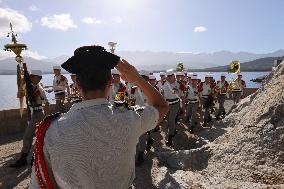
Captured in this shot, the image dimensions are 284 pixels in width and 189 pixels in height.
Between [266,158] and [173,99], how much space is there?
5.27 metres

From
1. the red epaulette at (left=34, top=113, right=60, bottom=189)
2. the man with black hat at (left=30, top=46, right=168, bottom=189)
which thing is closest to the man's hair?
the man with black hat at (left=30, top=46, right=168, bottom=189)

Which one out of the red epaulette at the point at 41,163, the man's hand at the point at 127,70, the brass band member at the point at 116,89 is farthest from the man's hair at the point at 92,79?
the brass band member at the point at 116,89

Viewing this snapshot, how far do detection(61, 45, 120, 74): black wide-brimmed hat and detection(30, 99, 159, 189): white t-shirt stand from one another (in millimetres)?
175

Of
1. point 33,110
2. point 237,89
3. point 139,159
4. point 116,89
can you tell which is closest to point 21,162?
point 33,110

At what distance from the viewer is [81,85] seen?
6.21ft

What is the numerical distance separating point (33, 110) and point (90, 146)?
22.2 ft

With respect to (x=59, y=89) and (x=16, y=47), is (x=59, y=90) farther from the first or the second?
(x=16, y=47)

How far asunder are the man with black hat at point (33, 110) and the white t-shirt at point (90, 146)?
6552 mm

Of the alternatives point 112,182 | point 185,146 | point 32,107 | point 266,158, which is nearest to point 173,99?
point 185,146

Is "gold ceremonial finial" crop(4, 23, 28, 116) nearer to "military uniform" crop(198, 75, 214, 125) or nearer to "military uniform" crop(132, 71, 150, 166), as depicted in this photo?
"military uniform" crop(132, 71, 150, 166)

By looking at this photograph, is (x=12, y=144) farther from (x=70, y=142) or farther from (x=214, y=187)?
(x=70, y=142)

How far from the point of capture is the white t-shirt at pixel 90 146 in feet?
5.86

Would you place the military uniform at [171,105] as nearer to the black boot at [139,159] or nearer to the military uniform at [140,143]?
the military uniform at [140,143]

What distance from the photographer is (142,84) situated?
2.09 m
